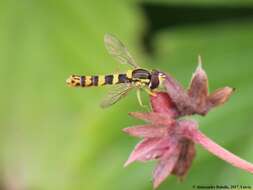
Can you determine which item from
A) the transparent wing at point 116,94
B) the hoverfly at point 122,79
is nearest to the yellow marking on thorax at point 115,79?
the hoverfly at point 122,79

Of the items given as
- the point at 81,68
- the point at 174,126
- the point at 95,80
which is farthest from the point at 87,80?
the point at 81,68

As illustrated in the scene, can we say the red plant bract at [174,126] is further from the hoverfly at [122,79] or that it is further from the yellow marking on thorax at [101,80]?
the yellow marking on thorax at [101,80]

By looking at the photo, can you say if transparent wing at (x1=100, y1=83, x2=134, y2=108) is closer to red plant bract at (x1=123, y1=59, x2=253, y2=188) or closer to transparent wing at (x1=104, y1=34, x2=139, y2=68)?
transparent wing at (x1=104, y1=34, x2=139, y2=68)

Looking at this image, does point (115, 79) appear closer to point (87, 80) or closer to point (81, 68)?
point (87, 80)

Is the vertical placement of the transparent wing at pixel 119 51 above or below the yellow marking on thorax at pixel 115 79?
above

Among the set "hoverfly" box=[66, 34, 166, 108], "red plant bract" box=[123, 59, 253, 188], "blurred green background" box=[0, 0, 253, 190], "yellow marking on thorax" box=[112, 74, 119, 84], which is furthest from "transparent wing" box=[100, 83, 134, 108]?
"blurred green background" box=[0, 0, 253, 190]

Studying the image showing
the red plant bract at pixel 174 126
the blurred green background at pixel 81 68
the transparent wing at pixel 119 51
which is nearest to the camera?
the red plant bract at pixel 174 126

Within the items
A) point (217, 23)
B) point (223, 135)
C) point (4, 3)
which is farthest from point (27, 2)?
point (223, 135)
